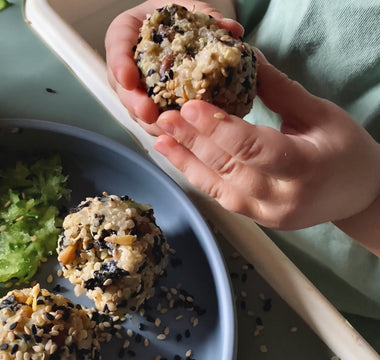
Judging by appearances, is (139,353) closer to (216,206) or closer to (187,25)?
(216,206)

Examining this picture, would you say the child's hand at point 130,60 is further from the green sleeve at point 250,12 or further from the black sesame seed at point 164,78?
the green sleeve at point 250,12

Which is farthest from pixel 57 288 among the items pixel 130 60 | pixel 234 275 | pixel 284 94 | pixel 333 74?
pixel 333 74

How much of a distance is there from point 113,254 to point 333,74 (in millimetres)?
567

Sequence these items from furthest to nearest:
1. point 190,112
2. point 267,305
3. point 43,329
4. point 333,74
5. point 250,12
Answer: point 250,12 → point 333,74 → point 267,305 → point 43,329 → point 190,112

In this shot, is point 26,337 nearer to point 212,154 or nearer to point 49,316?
point 49,316

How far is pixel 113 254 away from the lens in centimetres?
82

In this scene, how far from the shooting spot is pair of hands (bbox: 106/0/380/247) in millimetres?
683

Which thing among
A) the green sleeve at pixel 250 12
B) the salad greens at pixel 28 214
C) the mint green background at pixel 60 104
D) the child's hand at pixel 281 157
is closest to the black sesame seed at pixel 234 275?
the mint green background at pixel 60 104

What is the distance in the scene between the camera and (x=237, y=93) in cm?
72

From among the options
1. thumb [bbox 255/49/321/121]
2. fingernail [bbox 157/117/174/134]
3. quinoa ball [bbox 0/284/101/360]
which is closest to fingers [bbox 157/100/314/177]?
fingernail [bbox 157/117/174/134]

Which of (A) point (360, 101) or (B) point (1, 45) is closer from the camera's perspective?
(A) point (360, 101)

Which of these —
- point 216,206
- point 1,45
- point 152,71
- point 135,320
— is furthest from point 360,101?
point 1,45

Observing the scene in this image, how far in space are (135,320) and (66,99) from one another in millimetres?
519

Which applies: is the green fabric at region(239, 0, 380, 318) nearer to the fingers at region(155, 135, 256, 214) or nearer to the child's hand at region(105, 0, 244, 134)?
the child's hand at region(105, 0, 244, 134)
